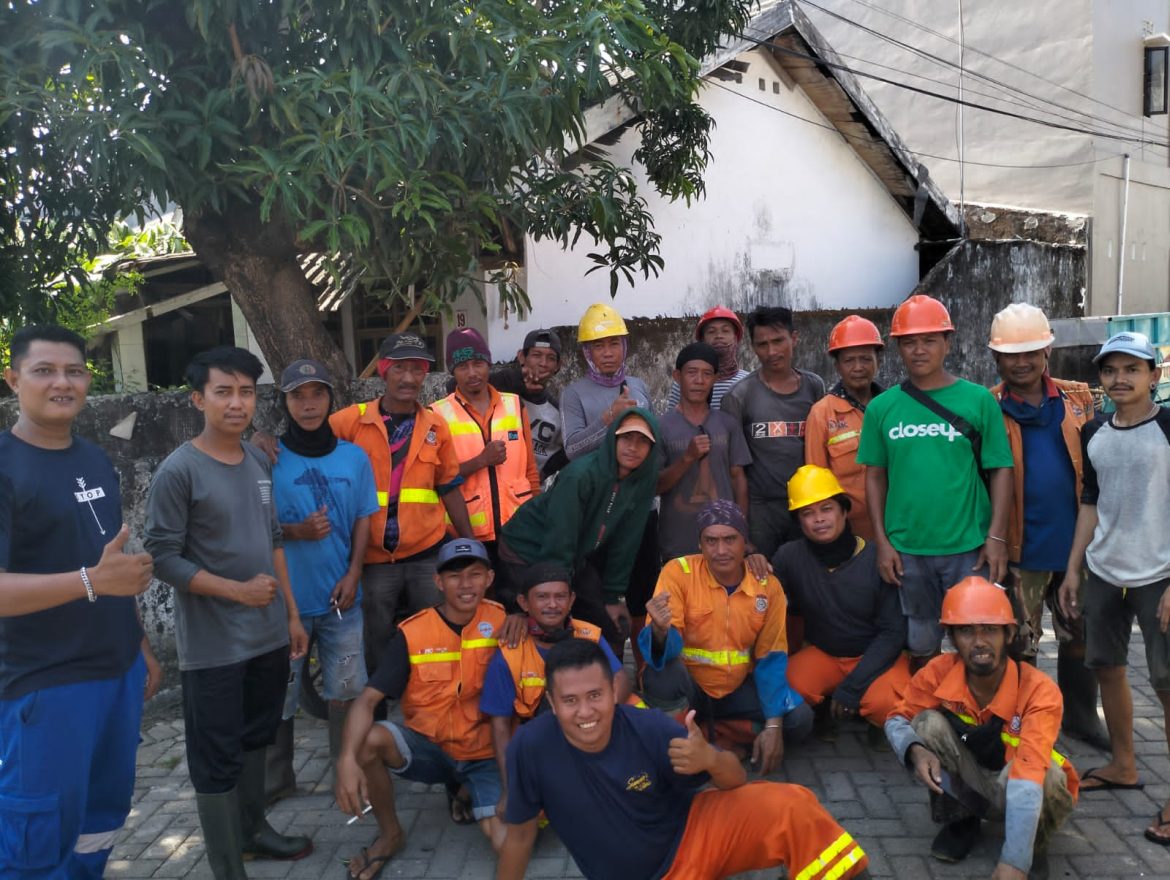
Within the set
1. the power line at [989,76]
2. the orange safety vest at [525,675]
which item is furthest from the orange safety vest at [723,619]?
the power line at [989,76]

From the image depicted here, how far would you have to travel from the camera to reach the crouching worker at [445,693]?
3.59m

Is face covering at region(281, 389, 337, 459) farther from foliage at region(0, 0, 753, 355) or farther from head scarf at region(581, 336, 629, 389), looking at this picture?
head scarf at region(581, 336, 629, 389)

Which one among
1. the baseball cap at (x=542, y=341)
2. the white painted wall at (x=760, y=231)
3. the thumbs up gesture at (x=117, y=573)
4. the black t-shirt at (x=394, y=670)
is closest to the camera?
the thumbs up gesture at (x=117, y=573)

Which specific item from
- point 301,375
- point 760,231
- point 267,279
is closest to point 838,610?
point 301,375

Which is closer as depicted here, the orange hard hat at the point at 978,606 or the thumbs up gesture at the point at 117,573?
the thumbs up gesture at the point at 117,573

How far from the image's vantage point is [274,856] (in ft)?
11.8

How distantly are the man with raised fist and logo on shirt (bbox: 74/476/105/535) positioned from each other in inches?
6.2

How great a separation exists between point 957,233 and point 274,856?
11.1 metres

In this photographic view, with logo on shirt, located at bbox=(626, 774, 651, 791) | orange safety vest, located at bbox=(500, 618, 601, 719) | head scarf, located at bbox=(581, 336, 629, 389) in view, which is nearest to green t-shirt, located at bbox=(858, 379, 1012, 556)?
head scarf, located at bbox=(581, 336, 629, 389)

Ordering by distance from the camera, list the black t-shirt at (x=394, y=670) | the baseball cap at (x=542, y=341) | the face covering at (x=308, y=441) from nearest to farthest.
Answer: the black t-shirt at (x=394, y=670) < the face covering at (x=308, y=441) < the baseball cap at (x=542, y=341)

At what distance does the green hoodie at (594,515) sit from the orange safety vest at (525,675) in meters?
0.48

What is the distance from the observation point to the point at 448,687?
3.73 m

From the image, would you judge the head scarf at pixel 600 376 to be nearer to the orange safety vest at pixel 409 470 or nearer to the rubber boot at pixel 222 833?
the orange safety vest at pixel 409 470

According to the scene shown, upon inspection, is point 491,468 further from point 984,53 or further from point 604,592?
point 984,53
